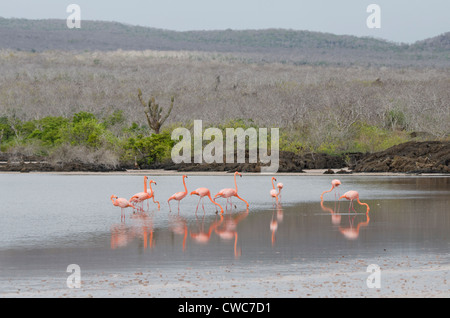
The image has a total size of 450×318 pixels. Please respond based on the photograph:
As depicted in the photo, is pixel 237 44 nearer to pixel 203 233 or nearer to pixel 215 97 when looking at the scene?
pixel 215 97

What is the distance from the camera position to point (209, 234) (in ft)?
47.3

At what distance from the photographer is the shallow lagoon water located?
11.1m

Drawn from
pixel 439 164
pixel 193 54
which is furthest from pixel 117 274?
pixel 193 54

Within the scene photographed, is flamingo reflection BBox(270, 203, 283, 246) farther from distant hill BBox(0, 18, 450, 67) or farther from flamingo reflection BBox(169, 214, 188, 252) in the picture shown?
distant hill BBox(0, 18, 450, 67)

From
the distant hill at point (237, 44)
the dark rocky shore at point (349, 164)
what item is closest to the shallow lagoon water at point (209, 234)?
the dark rocky shore at point (349, 164)

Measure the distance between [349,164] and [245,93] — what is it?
54610 millimetres

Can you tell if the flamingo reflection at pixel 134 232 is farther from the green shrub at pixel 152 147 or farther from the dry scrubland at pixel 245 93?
the dry scrubland at pixel 245 93

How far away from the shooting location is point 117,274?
400 inches

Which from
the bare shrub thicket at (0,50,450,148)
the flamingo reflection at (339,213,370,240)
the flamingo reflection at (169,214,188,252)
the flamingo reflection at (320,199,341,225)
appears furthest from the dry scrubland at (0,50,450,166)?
the flamingo reflection at (339,213,370,240)

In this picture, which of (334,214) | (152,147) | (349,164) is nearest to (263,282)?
(334,214)

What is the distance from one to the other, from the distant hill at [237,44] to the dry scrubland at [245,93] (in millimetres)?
11260

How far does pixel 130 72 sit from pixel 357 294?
11455cm

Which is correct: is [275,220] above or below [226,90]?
below

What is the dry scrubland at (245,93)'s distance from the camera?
53931mm
